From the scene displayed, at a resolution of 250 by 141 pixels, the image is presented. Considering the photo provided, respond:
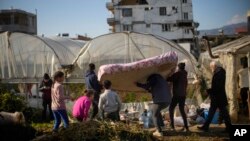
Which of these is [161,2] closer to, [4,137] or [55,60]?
[55,60]

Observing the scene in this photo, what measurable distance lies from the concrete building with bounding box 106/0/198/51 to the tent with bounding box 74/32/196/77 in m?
37.4

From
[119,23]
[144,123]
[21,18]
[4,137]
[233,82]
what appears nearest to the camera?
[4,137]

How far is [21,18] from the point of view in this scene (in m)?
48.9

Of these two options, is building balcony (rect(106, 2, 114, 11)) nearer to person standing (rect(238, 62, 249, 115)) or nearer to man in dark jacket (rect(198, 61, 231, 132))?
person standing (rect(238, 62, 249, 115))

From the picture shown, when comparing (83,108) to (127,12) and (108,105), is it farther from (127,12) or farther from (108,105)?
(127,12)

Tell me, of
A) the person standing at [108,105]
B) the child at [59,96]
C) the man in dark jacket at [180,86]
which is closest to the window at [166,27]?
the man in dark jacket at [180,86]

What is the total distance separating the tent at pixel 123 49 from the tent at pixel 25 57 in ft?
5.12

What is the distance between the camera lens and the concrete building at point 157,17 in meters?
53.8

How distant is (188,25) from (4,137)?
49.3m

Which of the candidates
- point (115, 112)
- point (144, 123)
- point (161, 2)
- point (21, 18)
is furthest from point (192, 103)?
point (161, 2)

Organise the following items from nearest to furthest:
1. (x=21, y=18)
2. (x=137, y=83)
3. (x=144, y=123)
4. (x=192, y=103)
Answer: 1. (x=137, y=83)
2. (x=144, y=123)
3. (x=192, y=103)
4. (x=21, y=18)

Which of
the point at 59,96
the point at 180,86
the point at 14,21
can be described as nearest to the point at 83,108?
the point at 59,96

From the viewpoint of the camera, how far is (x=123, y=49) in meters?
15.9

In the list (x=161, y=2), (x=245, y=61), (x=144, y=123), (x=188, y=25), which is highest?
(x=161, y=2)
